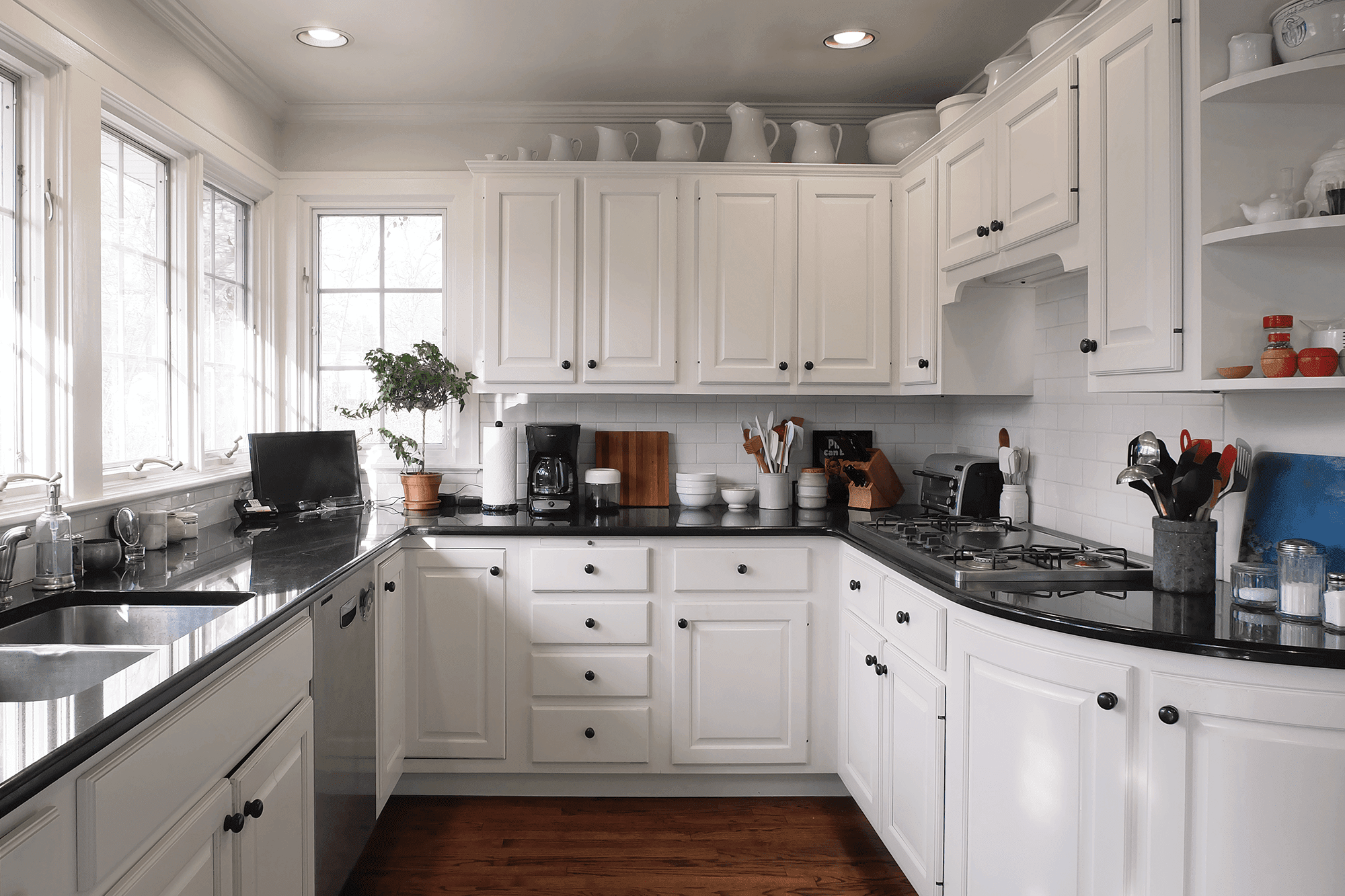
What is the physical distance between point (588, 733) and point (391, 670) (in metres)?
0.72

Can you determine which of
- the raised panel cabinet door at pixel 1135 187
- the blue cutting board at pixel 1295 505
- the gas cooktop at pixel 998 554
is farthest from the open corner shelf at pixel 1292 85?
the gas cooktop at pixel 998 554

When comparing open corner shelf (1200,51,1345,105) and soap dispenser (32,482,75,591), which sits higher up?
open corner shelf (1200,51,1345,105)

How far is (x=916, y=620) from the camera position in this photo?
223 centimetres

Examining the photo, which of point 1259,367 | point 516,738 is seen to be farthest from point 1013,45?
point 516,738

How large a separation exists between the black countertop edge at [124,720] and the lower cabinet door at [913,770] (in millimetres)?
1573

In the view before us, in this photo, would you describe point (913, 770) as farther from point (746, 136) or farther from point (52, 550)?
point (746, 136)

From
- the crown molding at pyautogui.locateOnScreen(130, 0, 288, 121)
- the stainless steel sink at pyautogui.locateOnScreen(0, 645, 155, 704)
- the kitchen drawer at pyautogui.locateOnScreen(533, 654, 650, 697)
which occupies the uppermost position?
the crown molding at pyautogui.locateOnScreen(130, 0, 288, 121)

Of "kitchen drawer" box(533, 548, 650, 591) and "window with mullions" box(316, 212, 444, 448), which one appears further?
"window with mullions" box(316, 212, 444, 448)

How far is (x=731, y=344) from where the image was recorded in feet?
10.7

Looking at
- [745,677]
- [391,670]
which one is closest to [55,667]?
[391,670]

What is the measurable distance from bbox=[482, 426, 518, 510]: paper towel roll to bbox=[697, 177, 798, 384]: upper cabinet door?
82cm

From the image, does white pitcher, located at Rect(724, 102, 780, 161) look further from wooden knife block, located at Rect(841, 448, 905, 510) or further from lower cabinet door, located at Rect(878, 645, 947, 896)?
lower cabinet door, located at Rect(878, 645, 947, 896)

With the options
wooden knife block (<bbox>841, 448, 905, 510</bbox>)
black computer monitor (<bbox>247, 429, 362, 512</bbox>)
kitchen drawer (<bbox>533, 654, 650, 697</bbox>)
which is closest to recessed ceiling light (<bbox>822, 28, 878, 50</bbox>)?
wooden knife block (<bbox>841, 448, 905, 510</bbox>)

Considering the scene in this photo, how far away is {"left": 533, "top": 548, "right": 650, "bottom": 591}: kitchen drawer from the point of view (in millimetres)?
2912
